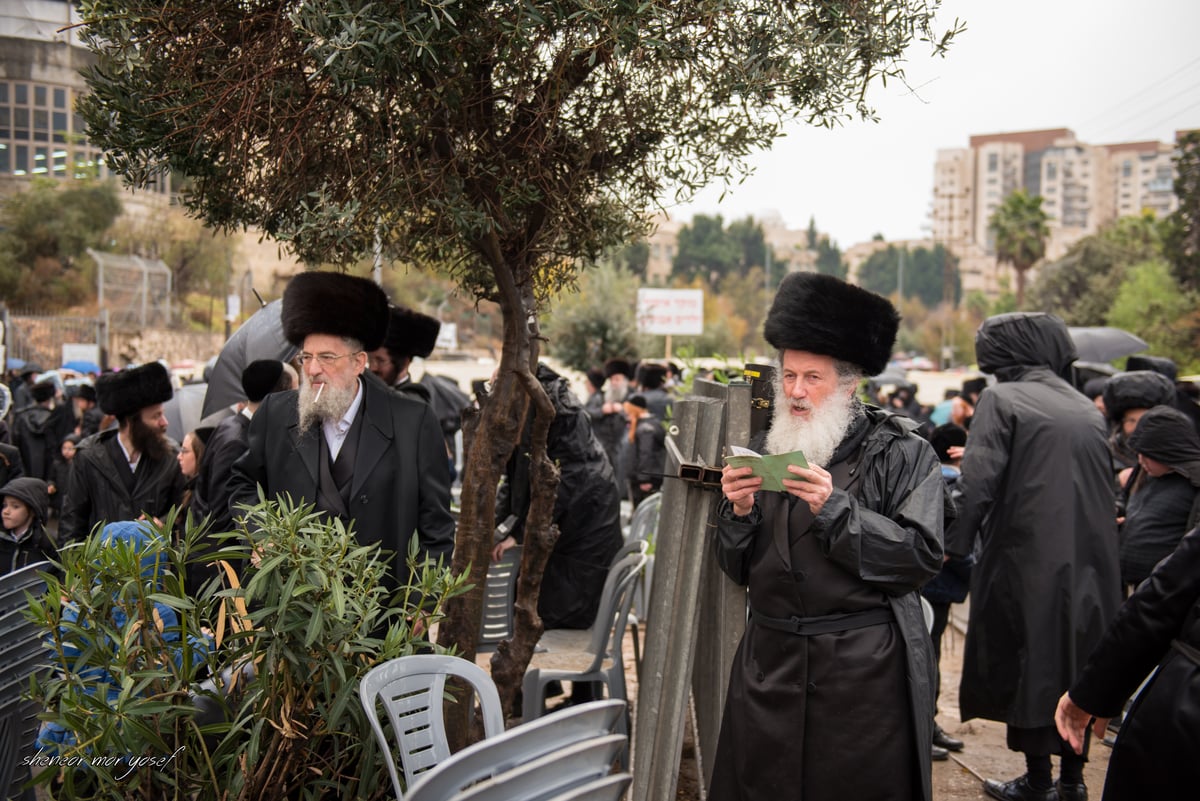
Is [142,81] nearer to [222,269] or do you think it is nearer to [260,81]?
[260,81]

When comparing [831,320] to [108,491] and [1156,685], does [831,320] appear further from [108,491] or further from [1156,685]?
[108,491]

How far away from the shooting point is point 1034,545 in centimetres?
472

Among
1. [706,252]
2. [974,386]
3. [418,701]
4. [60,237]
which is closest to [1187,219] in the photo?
[974,386]

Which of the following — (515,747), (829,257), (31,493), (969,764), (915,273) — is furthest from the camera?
(915,273)

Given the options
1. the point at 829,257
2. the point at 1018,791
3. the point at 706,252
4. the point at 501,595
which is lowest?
the point at 1018,791

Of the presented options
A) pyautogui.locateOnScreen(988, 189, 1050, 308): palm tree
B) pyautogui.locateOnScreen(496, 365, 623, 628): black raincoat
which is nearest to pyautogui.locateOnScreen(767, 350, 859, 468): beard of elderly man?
pyautogui.locateOnScreen(496, 365, 623, 628): black raincoat

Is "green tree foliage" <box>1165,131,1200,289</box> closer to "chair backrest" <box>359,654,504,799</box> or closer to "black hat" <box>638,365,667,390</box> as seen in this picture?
"black hat" <box>638,365,667,390</box>

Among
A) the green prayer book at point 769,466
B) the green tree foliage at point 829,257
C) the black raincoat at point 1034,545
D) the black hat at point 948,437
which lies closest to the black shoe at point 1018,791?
the black raincoat at point 1034,545

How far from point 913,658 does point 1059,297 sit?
211ft

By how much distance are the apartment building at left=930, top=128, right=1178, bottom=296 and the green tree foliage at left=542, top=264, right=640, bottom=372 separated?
15173cm

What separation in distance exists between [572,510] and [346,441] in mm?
1827

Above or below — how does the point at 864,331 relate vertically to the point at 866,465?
above

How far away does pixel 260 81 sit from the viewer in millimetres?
3100

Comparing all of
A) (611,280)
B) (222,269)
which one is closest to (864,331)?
(611,280)
